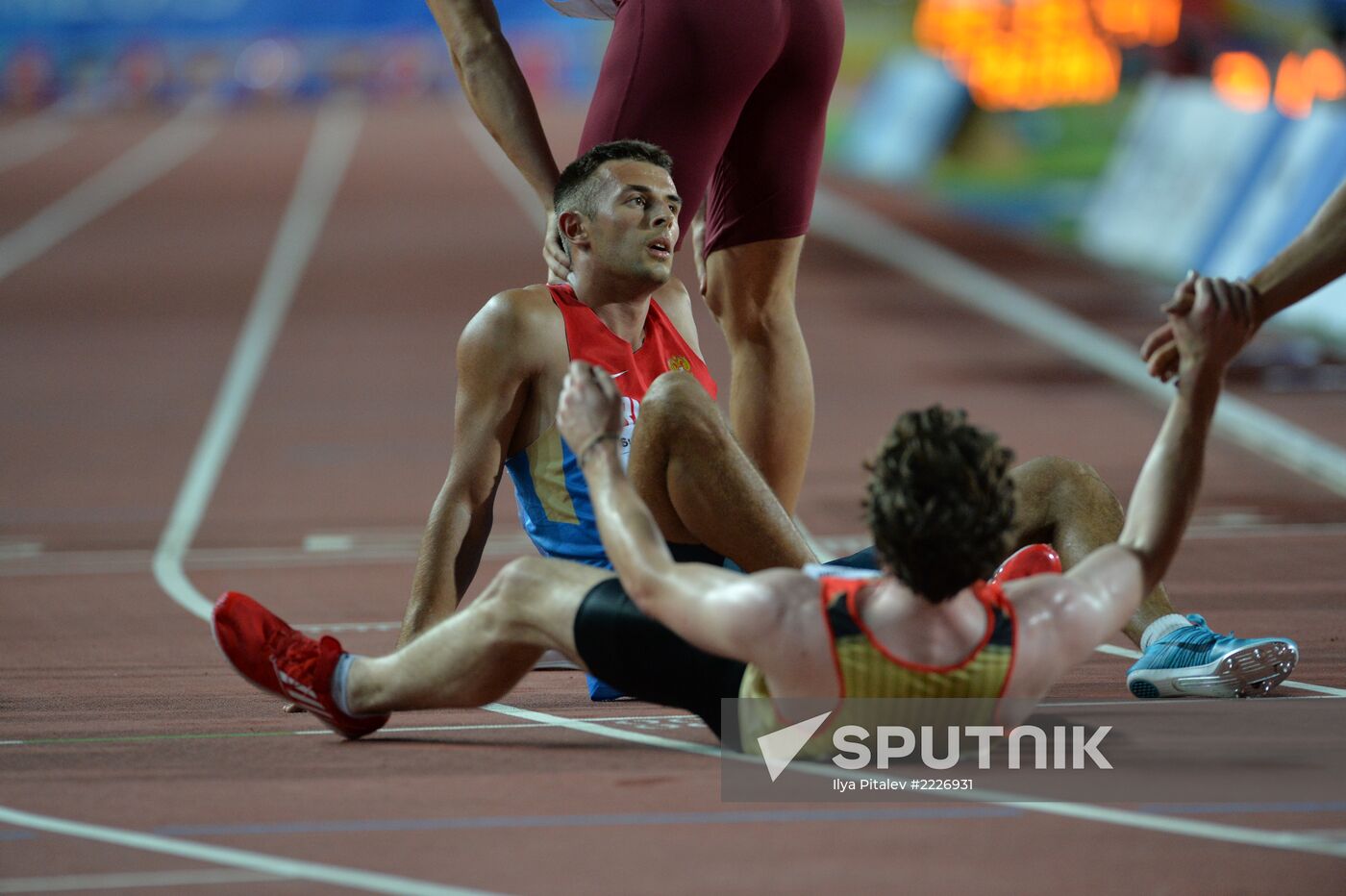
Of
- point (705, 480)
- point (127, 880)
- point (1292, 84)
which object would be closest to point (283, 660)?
point (705, 480)

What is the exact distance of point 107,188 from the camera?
25.3 meters

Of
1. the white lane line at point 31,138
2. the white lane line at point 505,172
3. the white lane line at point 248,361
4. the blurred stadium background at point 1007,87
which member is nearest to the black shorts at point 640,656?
the white lane line at point 248,361

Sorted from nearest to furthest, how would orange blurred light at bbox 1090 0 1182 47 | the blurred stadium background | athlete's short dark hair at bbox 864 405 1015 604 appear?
athlete's short dark hair at bbox 864 405 1015 604 < the blurred stadium background < orange blurred light at bbox 1090 0 1182 47

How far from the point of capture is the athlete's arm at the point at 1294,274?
429cm

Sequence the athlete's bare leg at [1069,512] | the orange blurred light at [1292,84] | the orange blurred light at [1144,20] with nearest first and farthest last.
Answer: the athlete's bare leg at [1069,512] → the orange blurred light at [1292,84] → the orange blurred light at [1144,20]

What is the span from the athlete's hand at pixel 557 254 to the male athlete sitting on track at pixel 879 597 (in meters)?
1.06

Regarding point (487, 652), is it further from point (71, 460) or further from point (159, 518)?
point (71, 460)

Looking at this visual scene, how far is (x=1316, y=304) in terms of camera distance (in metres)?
12.4

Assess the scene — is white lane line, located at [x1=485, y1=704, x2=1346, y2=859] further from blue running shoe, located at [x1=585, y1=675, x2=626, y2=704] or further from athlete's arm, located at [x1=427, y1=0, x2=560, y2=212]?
athlete's arm, located at [x1=427, y1=0, x2=560, y2=212]

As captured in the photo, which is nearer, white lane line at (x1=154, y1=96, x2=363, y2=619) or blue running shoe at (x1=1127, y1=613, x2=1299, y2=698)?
blue running shoe at (x1=1127, y1=613, x2=1299, y2=698)

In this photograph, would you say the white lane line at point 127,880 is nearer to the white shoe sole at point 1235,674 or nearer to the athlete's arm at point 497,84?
the white shoe sole at point 1235,674

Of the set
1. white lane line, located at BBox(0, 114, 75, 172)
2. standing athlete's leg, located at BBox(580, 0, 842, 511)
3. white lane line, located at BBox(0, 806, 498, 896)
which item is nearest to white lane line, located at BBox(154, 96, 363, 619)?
standing athlete's leg, located at BBox(580, 0, 842, 511)

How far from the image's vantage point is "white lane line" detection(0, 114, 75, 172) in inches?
1193

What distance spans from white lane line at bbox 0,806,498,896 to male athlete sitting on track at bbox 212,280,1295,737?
753 mm
